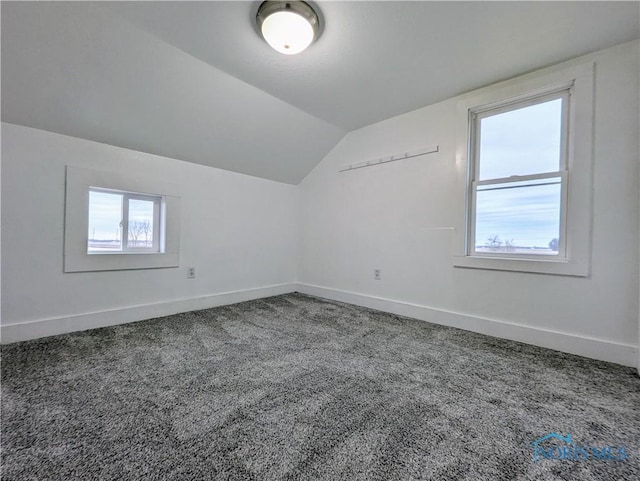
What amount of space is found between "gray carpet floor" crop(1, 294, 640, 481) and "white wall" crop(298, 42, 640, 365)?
0.31m

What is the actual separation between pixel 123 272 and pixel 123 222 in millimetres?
511

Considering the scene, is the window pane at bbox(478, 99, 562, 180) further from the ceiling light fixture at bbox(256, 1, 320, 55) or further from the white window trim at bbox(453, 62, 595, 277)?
→ the ceiling light fixture at bbox(256, 1, 320, 55)

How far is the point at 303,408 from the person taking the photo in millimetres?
1348

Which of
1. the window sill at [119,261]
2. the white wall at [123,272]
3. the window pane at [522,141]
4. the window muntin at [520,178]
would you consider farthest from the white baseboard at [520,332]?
the window sill at [119,261]

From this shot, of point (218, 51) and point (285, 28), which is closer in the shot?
point (285, 28)

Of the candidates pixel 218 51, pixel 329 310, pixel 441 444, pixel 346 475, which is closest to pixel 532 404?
pixel 441 444

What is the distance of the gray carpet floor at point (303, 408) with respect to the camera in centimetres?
101

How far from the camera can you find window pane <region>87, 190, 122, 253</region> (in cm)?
247

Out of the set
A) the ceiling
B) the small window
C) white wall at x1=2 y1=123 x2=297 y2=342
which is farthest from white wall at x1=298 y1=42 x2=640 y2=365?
the small window

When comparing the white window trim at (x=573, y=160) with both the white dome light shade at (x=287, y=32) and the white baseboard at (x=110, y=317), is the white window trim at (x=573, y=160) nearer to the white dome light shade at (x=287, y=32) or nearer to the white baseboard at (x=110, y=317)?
the white dome light shade at (x=287, y=32)

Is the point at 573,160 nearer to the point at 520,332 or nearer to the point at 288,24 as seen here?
the point at 520,332

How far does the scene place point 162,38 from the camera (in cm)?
187

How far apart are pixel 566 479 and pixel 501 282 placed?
1.65m

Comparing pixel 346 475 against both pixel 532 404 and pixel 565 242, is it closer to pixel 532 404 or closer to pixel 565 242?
pixel 532 404
